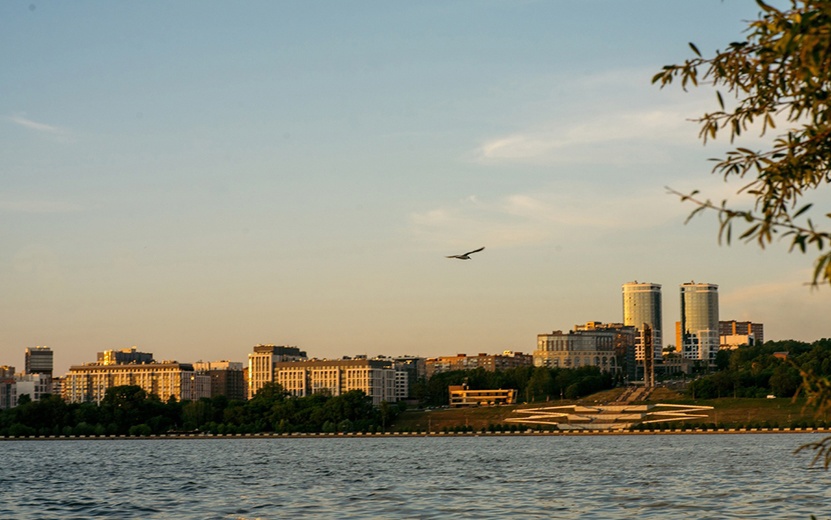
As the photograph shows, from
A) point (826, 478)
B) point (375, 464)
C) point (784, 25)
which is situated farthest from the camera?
point (375, 464)

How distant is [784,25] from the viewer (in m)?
14.7

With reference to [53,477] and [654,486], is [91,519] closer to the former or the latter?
[654,486]

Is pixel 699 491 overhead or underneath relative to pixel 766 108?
underneath

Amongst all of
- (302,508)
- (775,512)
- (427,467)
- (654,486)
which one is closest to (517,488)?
(654,486)

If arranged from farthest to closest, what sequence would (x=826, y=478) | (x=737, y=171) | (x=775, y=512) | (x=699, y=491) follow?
(x=826, y=478) → (x=699, y=491) → (x=775, y=512) → (x=737, y=171)

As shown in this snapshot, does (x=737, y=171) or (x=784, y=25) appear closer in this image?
(x=784, y=25)

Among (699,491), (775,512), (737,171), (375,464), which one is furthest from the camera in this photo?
(375,464)

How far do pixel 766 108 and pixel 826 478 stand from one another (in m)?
60.0

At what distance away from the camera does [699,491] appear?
62312mm

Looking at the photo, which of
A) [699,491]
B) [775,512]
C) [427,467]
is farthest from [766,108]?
[427,467]

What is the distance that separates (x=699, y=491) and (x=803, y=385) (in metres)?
49.7

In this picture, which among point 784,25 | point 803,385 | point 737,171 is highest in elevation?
point 784,25

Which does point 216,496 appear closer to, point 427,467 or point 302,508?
point 302,508

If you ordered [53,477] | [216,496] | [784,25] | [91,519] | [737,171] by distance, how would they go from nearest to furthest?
[784,25] → [737,171] → [91,519] → [216,496] → [53,477]
